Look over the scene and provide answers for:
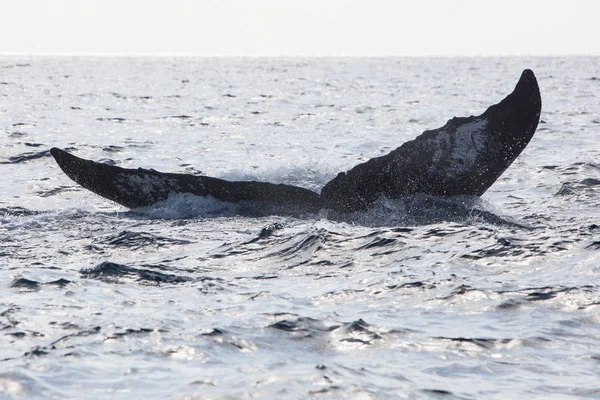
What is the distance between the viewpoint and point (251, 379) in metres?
5.48

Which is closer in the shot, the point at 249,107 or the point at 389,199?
the point at 389,199

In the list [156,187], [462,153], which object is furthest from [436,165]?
[156,187]

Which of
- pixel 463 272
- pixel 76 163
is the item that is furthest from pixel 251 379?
pixel 76 163

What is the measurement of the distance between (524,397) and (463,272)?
9.80 ft

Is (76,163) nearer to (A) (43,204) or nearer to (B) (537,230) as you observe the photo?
(A) (43,204)

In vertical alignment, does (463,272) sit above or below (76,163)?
below

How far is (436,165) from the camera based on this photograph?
33.1 feet

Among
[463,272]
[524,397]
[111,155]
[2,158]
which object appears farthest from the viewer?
[111,155]

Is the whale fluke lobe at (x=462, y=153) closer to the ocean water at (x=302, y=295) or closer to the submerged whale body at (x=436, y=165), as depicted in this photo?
the submerged whale body at (x=436, y=165)

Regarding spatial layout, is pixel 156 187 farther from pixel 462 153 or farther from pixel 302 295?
pixel 302 295

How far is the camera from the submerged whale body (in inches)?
393

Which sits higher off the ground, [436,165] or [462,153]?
[462,153]

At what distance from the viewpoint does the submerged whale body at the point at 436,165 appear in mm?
9992

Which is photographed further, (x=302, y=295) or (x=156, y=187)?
(x=156, y=187)
